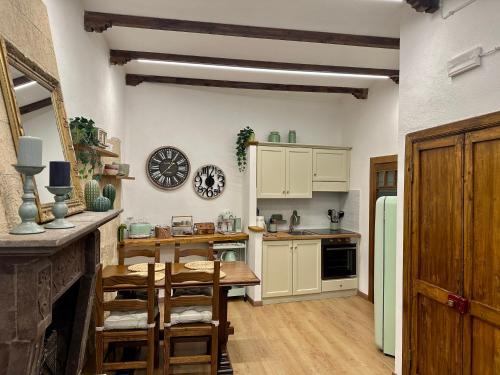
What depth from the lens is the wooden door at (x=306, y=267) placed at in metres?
4.69

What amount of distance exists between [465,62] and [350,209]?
333 cm

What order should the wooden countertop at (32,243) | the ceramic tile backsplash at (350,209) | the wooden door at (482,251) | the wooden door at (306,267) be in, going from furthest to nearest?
the ceramic tile backsplash at (350,209) < the wooden door at (306,267) < the wooden door at (482,251) < the wooden countertop at (32,243)

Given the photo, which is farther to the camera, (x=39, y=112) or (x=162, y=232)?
(x=162, y=232)

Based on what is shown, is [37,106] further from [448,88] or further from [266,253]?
[266,253]

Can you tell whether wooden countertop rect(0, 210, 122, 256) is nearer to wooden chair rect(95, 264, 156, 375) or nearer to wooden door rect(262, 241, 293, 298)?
wooden chair rect(95, 264, 156, 375)

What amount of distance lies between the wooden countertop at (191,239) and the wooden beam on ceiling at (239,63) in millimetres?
2161

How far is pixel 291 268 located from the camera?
468 centimetres

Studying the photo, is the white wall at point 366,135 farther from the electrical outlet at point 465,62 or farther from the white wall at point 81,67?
the white wall at point 81,67

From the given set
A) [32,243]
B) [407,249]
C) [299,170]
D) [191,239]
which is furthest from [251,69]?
[32,243]

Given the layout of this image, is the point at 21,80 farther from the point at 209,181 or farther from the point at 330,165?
the point at 330,165

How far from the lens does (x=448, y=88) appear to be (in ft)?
7.52

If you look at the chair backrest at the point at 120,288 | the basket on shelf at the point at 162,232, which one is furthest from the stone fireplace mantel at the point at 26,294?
the basket on shelf at the point at 162,232

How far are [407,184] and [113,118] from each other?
326cm

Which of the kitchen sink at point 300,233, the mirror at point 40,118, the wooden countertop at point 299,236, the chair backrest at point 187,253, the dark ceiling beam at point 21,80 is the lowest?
the chair backrest at point 187,253
